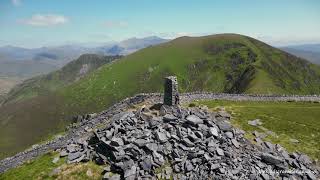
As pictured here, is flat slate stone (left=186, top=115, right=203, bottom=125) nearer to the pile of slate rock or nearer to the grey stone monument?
the pile of slate rock

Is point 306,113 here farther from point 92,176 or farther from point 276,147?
point 92,176

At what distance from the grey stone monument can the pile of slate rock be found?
21.6 feet

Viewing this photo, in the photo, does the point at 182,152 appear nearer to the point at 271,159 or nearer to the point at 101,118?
the point at 271,159

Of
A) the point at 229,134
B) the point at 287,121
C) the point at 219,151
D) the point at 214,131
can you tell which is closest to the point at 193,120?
the point at 214,131

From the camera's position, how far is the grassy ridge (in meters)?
52.9

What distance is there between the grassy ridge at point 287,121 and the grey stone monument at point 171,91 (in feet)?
34.7

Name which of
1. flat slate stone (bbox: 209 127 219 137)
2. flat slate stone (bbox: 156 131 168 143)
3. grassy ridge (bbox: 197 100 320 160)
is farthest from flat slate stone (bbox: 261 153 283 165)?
flat slate stone (bbox: 156 131 168 143)

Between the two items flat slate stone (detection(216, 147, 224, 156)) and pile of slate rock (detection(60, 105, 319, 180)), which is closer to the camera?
pile of slate rock (detection(60, 105, 319, 180))

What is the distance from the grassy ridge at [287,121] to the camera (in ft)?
173

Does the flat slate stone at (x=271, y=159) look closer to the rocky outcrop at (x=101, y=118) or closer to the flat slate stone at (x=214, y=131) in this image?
the flat slate stone at (x=214, y=131)

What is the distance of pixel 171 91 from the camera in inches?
2298

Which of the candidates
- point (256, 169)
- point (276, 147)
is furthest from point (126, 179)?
point (276, 147)

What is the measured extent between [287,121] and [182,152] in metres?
27.6

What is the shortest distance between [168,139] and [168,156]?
9.09ft
